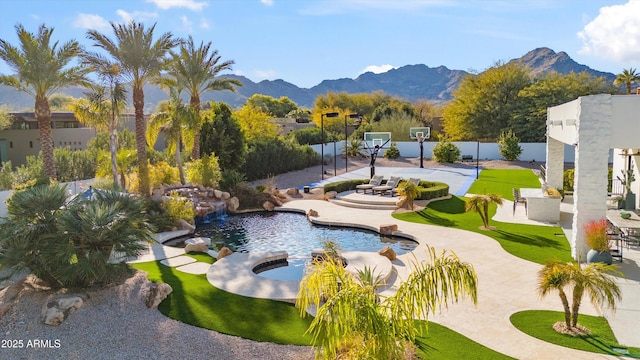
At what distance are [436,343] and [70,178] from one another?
22.3 m

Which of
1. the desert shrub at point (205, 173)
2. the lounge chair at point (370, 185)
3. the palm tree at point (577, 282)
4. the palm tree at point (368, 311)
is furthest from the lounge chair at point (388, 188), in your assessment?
the palm tree at point (368, 311)

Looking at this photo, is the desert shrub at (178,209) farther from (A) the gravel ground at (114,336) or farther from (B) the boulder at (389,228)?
(A) the gravel ground at (114,336)

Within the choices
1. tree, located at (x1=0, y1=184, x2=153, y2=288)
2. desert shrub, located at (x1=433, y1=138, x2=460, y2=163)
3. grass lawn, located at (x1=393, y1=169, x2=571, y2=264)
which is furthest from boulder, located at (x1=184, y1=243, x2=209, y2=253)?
desert shrub, located at (x1=433, y1=138, x2=460, y2=163)

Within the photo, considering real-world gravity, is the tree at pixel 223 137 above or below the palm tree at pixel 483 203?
above

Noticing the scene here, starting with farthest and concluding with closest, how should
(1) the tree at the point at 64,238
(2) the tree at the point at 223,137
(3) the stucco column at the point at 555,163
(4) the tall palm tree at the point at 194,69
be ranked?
1. (2) the tree at the point at 223,137
2. (4) the tall palm tree at the point at 194,69
3. (3) the stucco column at the point at 555,163
4. (1) the tree at the point at 64,238

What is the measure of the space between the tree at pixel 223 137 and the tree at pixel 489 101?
26.1 metres

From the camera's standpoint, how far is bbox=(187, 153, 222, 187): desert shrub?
22.3 metres

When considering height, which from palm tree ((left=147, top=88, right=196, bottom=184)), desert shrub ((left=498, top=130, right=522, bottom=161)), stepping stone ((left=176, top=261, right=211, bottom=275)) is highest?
palm tree ((left=147, top=88, right=196, bottom=184))

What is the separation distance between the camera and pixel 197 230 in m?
17.9

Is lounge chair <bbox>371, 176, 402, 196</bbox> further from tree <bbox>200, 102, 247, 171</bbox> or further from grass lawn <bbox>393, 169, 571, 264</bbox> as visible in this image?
tree <bbox>200, 102, 247, 171</bbox>

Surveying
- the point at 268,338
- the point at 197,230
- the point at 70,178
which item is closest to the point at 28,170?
the point at 70,178

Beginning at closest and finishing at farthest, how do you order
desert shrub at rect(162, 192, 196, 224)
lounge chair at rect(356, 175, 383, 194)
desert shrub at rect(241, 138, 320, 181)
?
desert shrub at rect(162, 192, 196, 224), lounge chair at rect(356, 175, 383, 194), desert shrub at rect(241, 138, 320, 181)

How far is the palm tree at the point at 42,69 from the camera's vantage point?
18688mm

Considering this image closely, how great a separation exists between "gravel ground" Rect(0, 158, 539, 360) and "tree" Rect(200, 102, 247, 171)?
17041 millimetres
